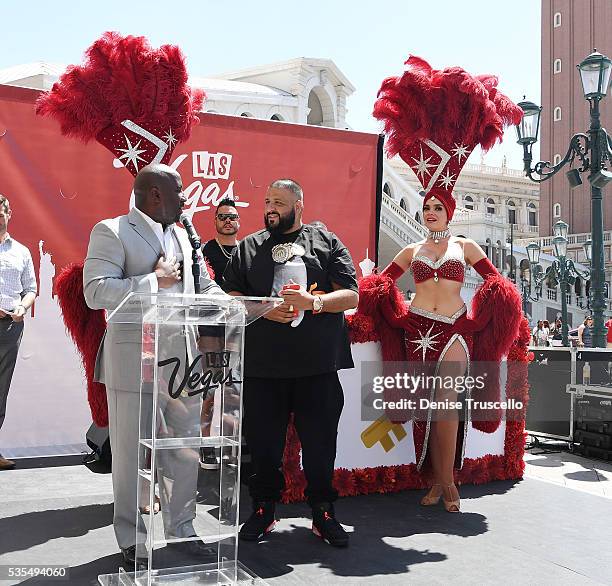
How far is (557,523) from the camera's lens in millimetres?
4012

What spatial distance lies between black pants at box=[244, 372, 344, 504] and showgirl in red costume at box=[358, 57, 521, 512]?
909mm

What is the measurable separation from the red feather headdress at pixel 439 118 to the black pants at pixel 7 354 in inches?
109

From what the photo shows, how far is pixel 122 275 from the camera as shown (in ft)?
10.1

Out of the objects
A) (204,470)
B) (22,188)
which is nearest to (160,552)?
(204,470)

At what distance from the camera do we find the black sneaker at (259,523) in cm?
358

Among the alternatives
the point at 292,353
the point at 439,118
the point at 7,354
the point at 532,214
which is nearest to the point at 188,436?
the point at 292,353

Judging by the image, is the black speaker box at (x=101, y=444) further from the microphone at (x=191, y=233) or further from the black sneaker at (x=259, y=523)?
the microphone at (x=191, y=233)

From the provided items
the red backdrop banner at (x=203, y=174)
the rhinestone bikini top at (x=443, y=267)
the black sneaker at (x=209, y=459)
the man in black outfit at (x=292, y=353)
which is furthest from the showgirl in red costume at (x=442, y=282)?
the red backdrop banner at (x=203, y=174)

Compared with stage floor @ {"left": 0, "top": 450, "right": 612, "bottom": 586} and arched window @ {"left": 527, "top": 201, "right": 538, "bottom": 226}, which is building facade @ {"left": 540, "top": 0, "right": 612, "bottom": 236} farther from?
stage floor @ {"left": 0, "top": 450, "right": 612, "bottom": 586}

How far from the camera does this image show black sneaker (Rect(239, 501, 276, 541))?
3584 mm

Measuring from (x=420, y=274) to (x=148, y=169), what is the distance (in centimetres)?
192

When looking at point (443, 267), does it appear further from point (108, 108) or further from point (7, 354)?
point (7, 354)

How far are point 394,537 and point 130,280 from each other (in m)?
1.81

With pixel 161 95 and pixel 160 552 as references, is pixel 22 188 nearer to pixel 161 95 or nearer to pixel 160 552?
pixel 161 95
